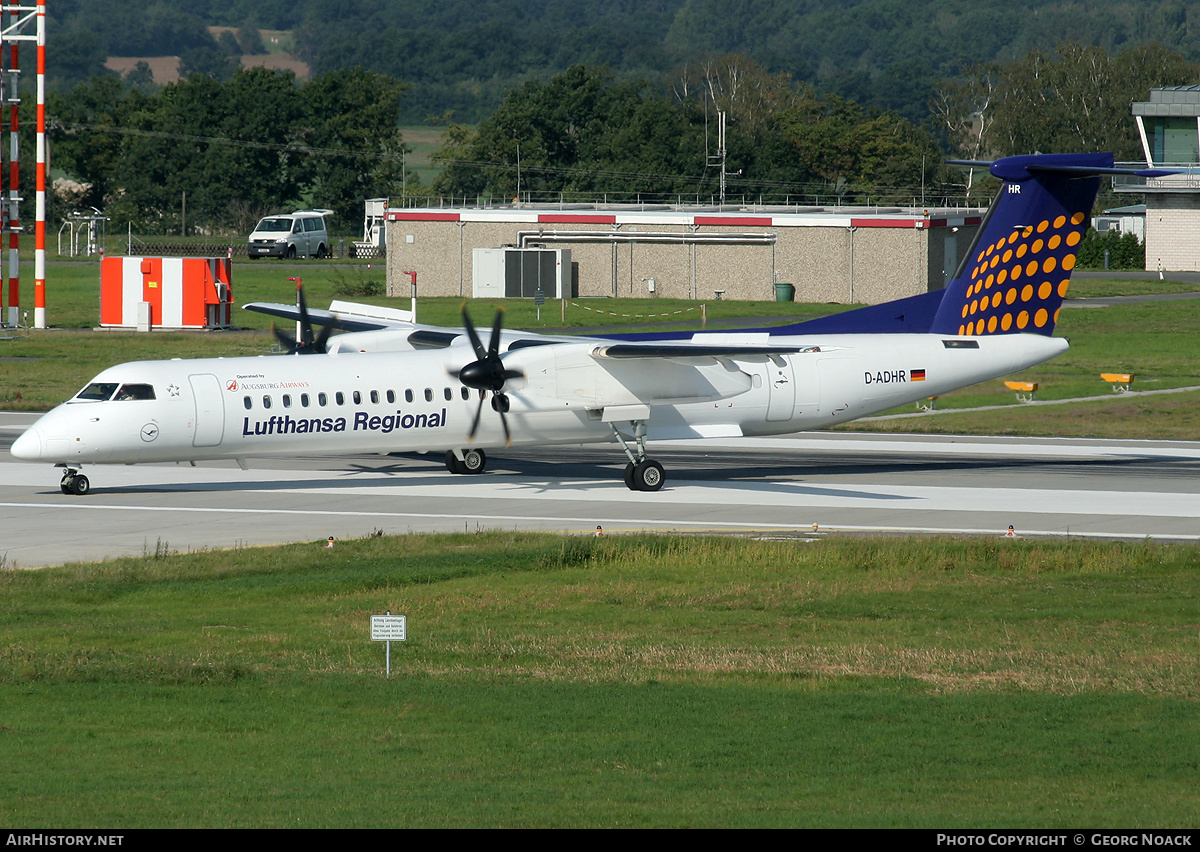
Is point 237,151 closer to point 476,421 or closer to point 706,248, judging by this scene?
point 706,248

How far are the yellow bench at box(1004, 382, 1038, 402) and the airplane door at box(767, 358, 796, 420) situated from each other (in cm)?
1505

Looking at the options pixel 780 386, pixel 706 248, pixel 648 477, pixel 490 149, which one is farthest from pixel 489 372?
pixel 490 149

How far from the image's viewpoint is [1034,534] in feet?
87.9

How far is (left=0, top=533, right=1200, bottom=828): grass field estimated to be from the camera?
11320 millimetres

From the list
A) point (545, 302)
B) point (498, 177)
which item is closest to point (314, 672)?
point (545, 302)

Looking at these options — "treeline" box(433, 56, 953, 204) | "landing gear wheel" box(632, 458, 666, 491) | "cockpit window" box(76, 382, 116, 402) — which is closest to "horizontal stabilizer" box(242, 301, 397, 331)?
"cockpit window" box(76, 382, 116, 402)

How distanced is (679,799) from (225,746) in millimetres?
4433

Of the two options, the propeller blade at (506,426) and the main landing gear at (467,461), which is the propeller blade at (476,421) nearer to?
the propeller blade at (506,426)

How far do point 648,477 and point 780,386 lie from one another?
3.81m

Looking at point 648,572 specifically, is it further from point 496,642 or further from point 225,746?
point 225,746

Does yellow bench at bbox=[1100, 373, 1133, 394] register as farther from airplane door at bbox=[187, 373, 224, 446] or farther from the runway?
airplane door at bbox=[187, 373, 224, 446]

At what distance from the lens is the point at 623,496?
31.3 m

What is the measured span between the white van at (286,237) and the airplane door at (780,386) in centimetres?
7716

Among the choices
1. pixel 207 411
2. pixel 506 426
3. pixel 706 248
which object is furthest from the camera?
pixel 706 248
